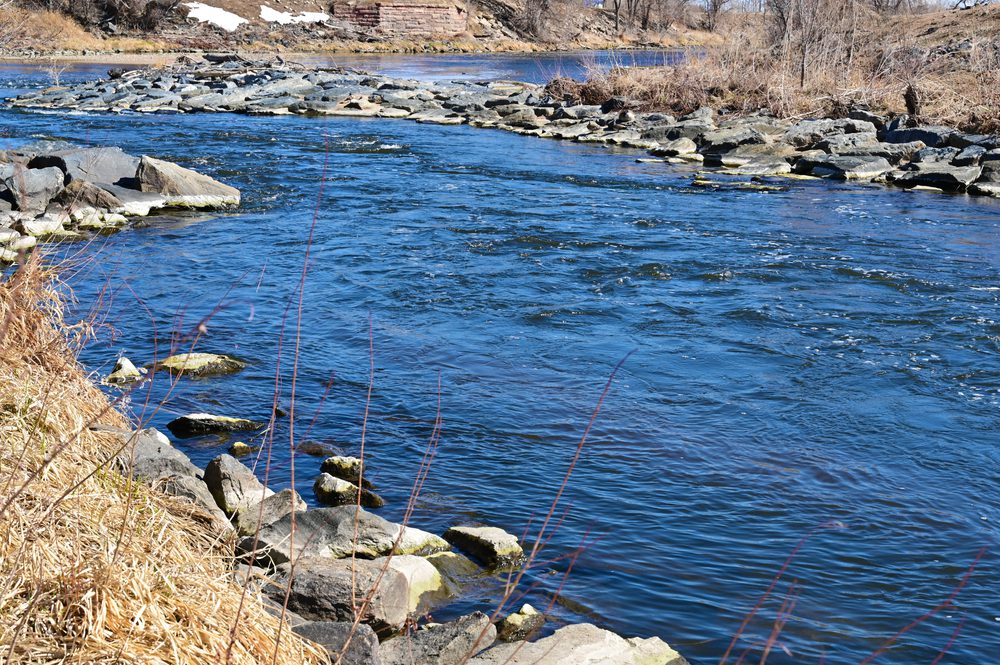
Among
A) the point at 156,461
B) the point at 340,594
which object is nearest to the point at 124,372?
the point at 156,461

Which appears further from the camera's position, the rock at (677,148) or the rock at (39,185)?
the rock at (677,148)

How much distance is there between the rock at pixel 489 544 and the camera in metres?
4.85

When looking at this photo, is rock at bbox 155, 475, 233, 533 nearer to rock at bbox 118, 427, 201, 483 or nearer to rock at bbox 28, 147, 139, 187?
rock at bbox 118, 427, 201, 483

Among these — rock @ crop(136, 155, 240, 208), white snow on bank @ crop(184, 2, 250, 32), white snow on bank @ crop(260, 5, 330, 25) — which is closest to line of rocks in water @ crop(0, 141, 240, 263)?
rock @ crop(136, 155, 240, 208)

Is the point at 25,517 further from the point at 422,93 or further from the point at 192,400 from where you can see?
the point at 422,93

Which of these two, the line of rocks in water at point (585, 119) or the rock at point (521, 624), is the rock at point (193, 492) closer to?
the rock at point (521, 624)

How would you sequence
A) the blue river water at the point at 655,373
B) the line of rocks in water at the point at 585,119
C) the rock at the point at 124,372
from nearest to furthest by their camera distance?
the blue river water at the point at 655,373
the rock at the point at 124,372
the line of rocks in water at the point at 585,119

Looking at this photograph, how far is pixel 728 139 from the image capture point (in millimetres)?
19500

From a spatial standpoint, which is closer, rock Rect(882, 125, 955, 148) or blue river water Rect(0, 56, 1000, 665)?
blue river water Rect(0, 56, 1000, 665)

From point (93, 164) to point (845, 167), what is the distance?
11.3 metres

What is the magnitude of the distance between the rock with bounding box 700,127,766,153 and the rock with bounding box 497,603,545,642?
16121mm

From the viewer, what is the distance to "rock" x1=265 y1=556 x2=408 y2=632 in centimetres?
380

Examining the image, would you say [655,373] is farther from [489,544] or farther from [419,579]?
[419,579]

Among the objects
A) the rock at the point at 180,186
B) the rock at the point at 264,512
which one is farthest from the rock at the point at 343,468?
the rock at the point at 180,186
